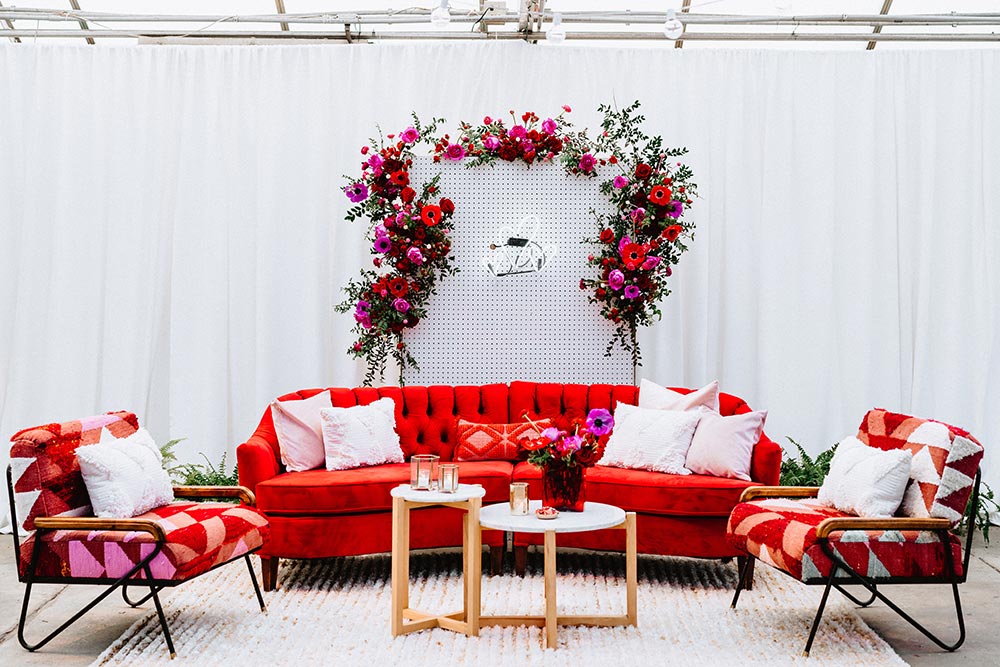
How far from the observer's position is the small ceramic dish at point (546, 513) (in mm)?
3824

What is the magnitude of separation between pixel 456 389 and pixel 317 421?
2.86 ft

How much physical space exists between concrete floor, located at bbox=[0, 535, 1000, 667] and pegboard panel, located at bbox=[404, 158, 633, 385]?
2.17m

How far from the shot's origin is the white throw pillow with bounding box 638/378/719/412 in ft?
17.1

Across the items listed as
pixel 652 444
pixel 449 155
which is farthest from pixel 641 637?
pixel 449 155

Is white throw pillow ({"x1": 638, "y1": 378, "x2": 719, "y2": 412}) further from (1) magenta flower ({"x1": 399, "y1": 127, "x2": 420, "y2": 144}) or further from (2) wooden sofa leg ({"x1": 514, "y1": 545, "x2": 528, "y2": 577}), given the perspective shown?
(1) magenta flower ({"x1": 399, "y1": 127, "x2": 420, "y2": 144})

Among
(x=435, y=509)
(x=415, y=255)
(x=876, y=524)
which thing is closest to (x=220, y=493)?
(x=435, y=509)

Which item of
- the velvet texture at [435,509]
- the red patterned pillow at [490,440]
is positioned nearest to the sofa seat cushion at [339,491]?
the velvet texture at [435,509]

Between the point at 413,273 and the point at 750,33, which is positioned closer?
the point at 413,273

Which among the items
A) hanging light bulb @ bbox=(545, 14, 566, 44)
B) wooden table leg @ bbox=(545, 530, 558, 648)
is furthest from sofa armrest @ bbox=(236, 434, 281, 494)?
hanging light bulb @ bbox=(545, 14, 566, 44)

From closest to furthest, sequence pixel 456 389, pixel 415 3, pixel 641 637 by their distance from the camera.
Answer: pixel 641 637 < pixel 456 389 < pixel 415 3

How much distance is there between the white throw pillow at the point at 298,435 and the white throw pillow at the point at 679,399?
175cm

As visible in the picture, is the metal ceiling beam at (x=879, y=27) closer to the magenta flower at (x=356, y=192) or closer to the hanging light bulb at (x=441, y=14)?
the hanging light bulb at (x=441, y=14)

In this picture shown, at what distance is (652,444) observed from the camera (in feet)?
16.4

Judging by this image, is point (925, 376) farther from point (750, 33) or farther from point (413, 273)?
point (413, 273)
